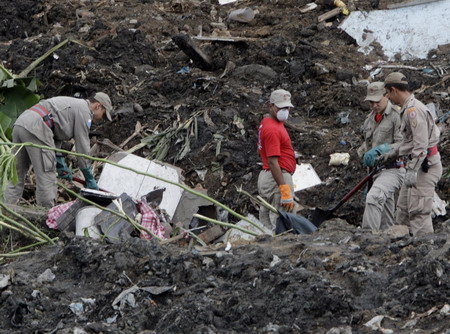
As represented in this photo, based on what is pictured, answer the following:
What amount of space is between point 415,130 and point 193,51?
637 cm

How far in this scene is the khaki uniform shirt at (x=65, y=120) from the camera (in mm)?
9109

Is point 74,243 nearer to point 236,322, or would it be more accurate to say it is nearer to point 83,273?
point 83,273

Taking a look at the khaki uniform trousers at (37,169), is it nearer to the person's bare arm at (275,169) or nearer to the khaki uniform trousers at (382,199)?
the person's bare arm at (275,169)

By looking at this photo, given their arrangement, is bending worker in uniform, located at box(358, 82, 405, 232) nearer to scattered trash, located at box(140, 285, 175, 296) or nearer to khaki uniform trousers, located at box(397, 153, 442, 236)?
khaki uniform trousers, located at box(397, 153, 442, 236)

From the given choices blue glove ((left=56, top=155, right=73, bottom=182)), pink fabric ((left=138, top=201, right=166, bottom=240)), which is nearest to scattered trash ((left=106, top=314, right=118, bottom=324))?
pink fabric ((left=138, top=201, right=166, bottom=240))

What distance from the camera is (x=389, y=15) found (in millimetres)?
14242

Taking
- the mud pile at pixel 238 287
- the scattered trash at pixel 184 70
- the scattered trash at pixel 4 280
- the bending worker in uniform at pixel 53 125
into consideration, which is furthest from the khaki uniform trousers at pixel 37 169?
the scattered trash at pixel 184 70

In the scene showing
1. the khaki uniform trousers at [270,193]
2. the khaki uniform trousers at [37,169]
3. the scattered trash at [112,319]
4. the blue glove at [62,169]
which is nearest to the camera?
the scattered trash at [112,319]

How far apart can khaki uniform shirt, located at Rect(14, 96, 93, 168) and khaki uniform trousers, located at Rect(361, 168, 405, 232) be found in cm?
314

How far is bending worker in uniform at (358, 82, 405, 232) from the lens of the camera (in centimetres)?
836

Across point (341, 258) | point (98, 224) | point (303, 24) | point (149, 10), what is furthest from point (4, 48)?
point (341, 258)

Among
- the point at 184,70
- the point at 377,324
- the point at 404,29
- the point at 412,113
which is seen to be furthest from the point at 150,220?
the point at 404,29

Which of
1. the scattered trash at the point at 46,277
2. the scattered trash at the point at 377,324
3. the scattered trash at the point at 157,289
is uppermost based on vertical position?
the scattered trash at the point at 377,324

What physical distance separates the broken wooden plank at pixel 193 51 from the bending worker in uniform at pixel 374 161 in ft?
17.8
